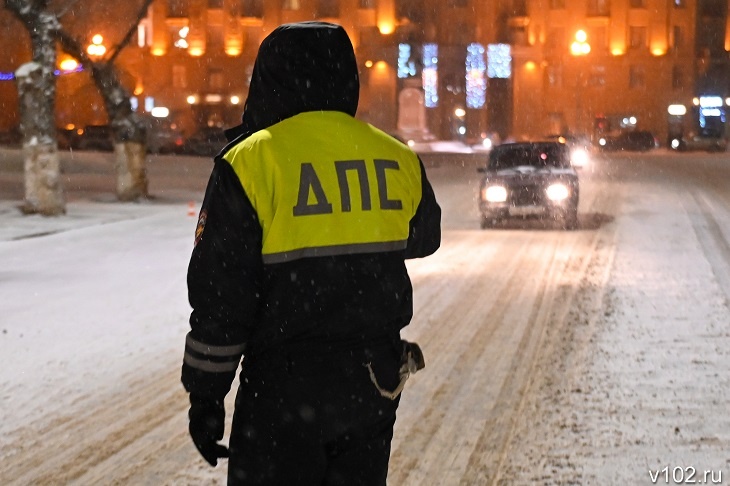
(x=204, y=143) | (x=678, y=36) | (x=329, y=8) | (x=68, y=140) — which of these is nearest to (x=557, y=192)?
(x=204, y=143)

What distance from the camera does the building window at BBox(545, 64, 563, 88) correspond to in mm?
77750

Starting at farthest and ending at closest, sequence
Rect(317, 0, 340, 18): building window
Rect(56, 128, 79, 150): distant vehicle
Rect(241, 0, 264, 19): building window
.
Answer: Rect(317, 0, 340, 18): building window, Rect(241, 0, 264, 19): building window, Rect(56, 128, 79, 150): distant vehicle

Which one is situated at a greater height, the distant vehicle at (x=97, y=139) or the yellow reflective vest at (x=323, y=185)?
the yellow reflective vest at (x=323, y=185)

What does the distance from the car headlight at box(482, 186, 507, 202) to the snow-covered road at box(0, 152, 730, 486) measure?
163 cm

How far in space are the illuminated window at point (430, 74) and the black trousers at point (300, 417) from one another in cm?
7006

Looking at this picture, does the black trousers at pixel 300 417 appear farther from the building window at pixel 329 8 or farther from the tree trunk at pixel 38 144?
the building window at pixel 329 8

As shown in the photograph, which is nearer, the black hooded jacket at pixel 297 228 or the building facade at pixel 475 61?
the black hooded jacket at pixel 297 228

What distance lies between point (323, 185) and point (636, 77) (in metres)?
79.2

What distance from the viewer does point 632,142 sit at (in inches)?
2517

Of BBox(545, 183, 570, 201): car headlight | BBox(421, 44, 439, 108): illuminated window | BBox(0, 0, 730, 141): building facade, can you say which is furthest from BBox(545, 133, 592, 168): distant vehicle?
BBox(545, 183, 570, 201): car headlight

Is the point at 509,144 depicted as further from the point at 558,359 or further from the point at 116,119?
the point at 558,359

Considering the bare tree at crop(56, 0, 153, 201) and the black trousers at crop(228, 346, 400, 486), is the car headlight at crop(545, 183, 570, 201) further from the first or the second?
the black trousers at crop(228, 346, 400, 486)

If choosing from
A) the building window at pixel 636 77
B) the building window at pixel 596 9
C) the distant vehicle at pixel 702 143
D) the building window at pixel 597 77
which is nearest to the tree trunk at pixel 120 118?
the distant vehicle at pixel 702 143

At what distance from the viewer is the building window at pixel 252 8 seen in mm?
74500
